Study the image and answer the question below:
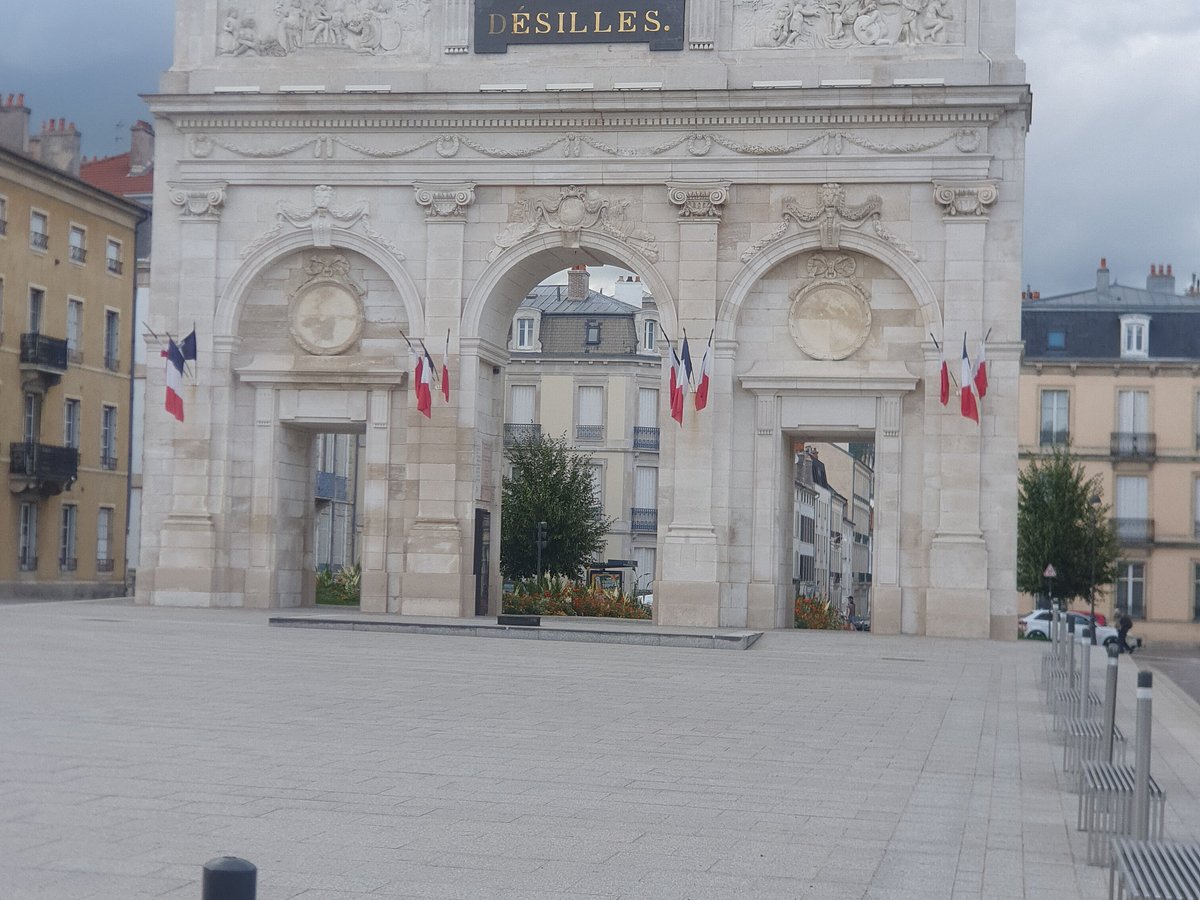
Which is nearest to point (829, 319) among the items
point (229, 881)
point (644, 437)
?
point (229, 881)

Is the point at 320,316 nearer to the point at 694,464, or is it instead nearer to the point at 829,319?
the point at 694,464

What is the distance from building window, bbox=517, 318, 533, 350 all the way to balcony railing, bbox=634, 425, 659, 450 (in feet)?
18.4

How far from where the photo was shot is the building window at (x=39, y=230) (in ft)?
167

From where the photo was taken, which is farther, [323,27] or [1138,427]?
[1138,427]

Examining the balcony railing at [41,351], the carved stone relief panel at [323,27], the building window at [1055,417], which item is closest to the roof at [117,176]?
the balcony railing at [41,351]

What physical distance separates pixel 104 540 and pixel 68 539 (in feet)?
8.13

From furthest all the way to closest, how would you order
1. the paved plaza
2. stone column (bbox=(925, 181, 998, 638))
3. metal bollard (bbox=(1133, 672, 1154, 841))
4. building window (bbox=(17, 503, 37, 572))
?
building window (bbox=(17, 503, 37, 572)) < stone column (bbox=(925, 181, 998, 638)) < the paved plaza < metal bollard (bbox=(1133, 672, 1154, 841))

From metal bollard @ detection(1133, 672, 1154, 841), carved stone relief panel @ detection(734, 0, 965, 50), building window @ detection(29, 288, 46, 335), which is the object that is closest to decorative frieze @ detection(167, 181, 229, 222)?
carved stone relief panel @ detection(734, 0, 965, 50)

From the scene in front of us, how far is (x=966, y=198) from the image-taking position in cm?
3466

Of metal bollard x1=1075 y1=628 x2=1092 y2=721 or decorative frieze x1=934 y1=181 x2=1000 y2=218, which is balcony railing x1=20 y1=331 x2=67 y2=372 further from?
metal bollard x1=1075 y1=628 x2=1092 y2=721

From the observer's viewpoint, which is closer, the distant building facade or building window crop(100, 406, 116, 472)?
building window crop(100, 406, 116, 472)

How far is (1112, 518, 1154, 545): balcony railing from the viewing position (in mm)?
63031

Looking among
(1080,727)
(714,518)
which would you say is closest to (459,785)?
(1080,727)

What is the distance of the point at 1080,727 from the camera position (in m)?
13.0
